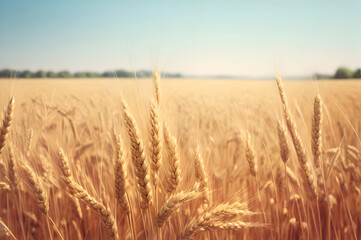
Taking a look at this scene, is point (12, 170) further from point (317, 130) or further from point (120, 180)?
point (317, 130)

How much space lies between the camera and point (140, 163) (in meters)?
0.79

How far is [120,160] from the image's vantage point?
0.81 meters

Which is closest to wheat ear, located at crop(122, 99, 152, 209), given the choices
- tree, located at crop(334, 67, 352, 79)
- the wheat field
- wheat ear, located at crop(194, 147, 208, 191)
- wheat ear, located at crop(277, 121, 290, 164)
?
the wheat field

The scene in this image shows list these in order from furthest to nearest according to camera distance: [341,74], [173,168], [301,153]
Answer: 1. [341,74]
2. [301,153]
3. [173,168]

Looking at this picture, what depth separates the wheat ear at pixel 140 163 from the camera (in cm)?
79

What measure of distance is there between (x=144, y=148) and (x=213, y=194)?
1.77ft

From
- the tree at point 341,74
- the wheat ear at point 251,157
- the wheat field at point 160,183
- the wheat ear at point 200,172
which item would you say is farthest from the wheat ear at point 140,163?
the tree at point 341,74

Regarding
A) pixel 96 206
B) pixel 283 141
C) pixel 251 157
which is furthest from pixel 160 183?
pixel 283 141

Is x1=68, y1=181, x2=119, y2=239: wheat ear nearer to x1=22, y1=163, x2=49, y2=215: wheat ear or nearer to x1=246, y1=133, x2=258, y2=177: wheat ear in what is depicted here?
x1=22, y1=163, x2=49, y2=215: wheat ear

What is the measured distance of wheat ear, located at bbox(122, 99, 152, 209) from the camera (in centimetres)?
79

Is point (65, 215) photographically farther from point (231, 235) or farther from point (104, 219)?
point (231, 235)

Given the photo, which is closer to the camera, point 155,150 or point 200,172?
point 155,150

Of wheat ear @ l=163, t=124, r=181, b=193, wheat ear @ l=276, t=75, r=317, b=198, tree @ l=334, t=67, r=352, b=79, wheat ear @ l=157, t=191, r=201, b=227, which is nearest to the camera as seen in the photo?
wheat ear @ l=157, t=191, r=201, b=227

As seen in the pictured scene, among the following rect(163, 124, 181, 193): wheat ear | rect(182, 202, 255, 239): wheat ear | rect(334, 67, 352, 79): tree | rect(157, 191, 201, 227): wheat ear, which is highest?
rect(334, 67, 352, 79): tree
